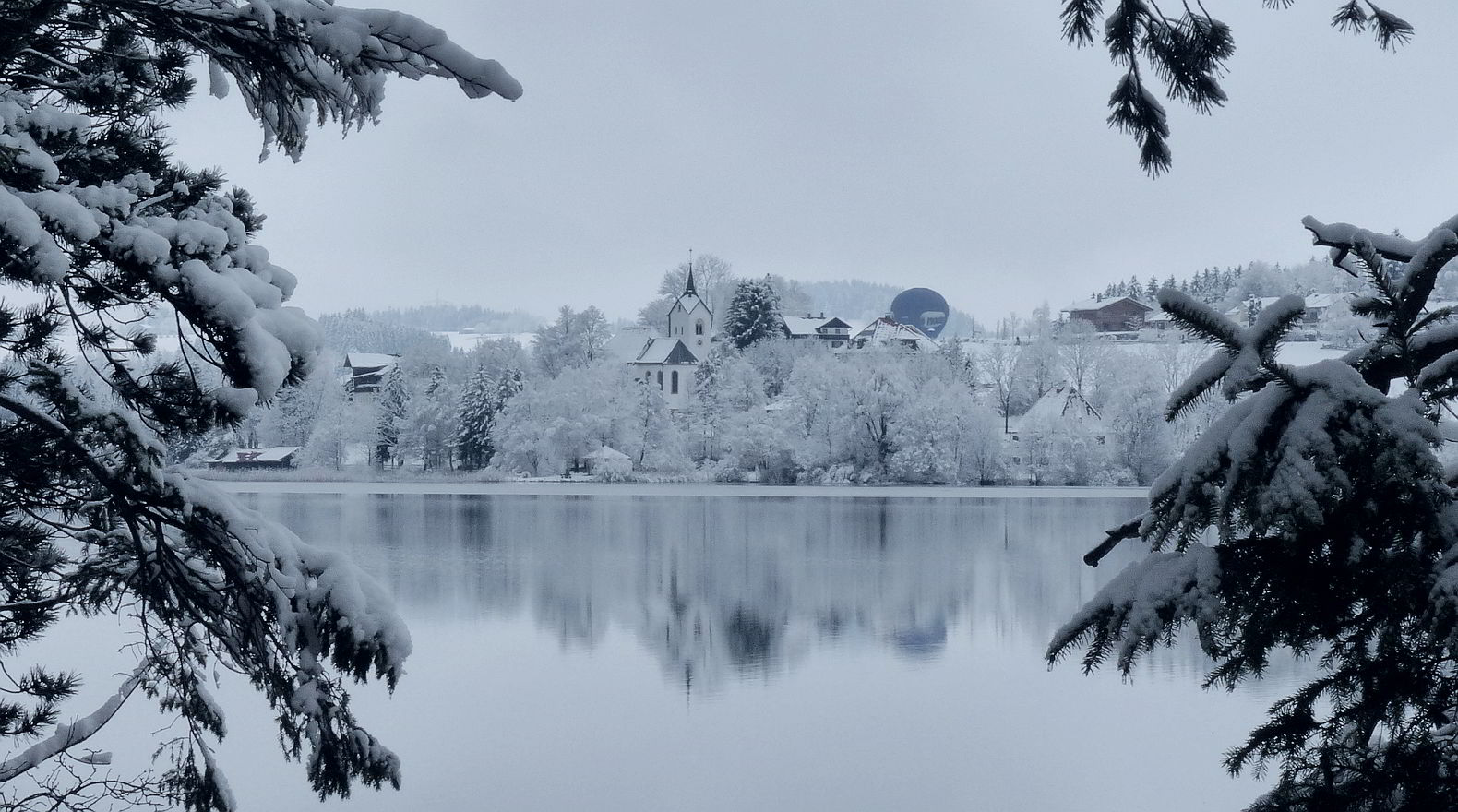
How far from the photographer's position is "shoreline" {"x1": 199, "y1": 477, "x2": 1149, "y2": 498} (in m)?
37.0

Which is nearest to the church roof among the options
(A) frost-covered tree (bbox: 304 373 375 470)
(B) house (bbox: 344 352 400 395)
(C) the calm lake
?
(B) house (bbox: 344 352 400 395)

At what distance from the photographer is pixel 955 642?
15.7 metres

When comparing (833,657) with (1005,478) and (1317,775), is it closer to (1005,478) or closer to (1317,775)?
(1317,775)

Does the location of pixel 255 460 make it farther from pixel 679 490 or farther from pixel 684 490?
pixel 684 490

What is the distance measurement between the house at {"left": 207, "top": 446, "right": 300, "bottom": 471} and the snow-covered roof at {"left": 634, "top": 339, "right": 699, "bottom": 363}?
1888 centimetres

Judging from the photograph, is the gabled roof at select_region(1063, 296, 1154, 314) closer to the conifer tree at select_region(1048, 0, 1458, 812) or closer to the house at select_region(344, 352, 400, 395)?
the house at select_region(344, 352, 400, 395)

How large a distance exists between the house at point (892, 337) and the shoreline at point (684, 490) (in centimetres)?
1256

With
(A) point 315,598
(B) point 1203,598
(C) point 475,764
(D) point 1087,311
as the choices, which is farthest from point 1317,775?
(D) point 1087,311

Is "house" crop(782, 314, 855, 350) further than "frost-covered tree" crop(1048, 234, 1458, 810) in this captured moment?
Yes

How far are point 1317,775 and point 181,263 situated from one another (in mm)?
2546

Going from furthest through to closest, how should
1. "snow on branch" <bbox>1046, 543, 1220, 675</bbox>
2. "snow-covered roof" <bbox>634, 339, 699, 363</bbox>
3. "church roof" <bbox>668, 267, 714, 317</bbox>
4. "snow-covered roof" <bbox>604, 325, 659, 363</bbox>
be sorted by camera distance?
"church roof" <bbox>668, 267, 714, 317</bbox>
"snow-covered roof" <bbox>604, 325, 659, 363</bbox>
"snow-covered roof" <bbox>634, 339, 699, 363</bbox>
"snow on branch" <bbox>1046, 543, 1220, 675</bbox>

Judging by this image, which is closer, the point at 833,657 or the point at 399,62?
the point at 399,62

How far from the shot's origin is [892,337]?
56.2 meters

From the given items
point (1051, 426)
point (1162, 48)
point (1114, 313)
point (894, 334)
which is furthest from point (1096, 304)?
point (1162, 48)
